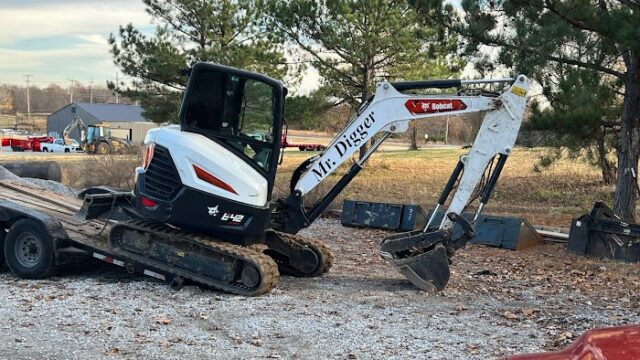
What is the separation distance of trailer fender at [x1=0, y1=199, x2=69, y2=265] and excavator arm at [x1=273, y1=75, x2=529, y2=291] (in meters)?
2.70

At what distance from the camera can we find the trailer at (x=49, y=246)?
8.36 meters

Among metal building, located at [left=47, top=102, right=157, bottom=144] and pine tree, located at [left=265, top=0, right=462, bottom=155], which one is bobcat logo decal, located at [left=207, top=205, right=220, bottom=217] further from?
metal building, located at [left=47, top=102, right=157, bottom=144]

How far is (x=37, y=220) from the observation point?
8.64m

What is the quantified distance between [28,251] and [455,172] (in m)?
5.57

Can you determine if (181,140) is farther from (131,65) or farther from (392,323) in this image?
(131,65)

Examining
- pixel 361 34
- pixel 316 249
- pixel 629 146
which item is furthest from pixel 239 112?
pixel 361 34

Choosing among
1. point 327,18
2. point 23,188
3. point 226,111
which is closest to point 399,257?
point 226,111

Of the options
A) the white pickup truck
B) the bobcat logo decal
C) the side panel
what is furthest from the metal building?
the bobcat logo decal

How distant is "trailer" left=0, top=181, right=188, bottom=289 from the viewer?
27.4 ft

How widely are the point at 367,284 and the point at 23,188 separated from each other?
6175 millimetres

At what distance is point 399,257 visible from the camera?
8.73 meters

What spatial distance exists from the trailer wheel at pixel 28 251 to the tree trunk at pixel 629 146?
36.2ft

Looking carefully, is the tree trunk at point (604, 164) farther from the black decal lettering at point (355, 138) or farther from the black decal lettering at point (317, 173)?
the black decal lettering at point (317, 173)

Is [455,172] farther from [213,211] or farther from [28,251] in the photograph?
[28,251]
